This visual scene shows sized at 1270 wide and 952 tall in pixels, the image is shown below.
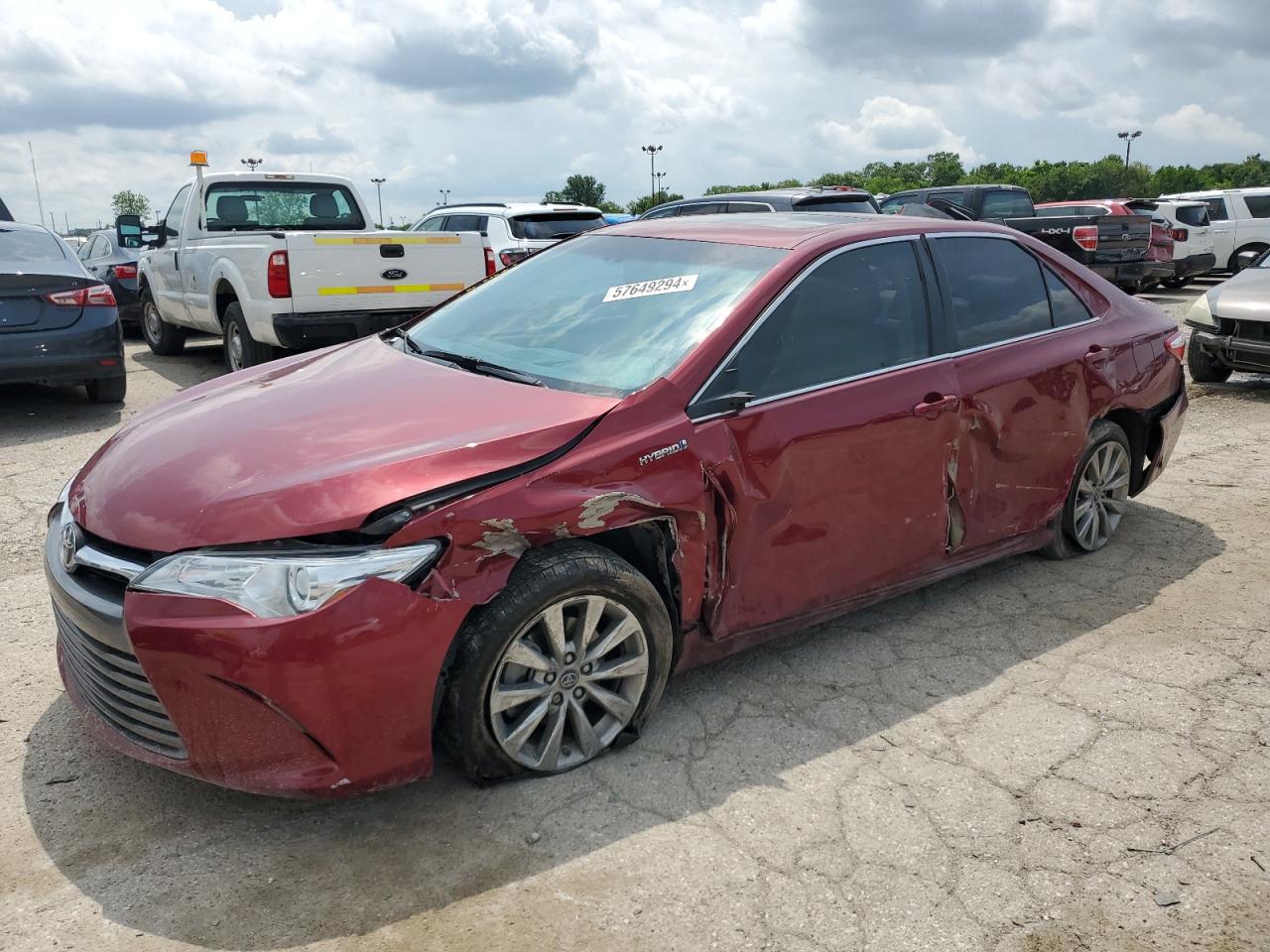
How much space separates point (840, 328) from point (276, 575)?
2077 millimetres

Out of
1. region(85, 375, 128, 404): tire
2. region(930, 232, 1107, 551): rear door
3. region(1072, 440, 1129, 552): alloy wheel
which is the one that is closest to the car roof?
region(930, 232, 1107, 551): rear door

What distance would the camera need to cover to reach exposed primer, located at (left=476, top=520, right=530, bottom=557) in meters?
2.79

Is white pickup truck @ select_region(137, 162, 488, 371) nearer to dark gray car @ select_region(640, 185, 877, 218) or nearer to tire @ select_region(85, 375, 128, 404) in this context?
tire @ select_region(85, 375, 128, 404)

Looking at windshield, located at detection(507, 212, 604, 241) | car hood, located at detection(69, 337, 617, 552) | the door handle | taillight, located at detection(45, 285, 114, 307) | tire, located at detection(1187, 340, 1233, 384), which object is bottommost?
tire, located at detection(1187, 340, 1233, 384)

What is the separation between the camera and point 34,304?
7590 mm

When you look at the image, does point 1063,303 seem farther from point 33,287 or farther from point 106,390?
point 106,390

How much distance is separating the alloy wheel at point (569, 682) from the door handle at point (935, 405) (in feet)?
4.53

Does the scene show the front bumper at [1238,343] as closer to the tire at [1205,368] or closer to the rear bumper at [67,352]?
the tire at [1205,368]

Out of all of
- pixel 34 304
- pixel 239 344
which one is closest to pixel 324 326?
pixel 239 344

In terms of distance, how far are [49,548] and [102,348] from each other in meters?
5.33

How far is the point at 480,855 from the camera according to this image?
9.11 ft

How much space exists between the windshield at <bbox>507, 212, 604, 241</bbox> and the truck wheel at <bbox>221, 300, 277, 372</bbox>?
4.73 metres

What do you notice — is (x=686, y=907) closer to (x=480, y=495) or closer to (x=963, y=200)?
(x=480, y=495)

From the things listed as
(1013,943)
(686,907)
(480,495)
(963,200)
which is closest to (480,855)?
(686,907)
